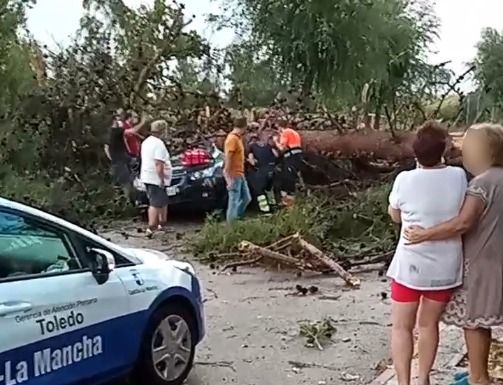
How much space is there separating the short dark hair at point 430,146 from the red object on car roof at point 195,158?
10.3m

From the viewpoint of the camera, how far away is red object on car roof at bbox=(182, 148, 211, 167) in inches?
614

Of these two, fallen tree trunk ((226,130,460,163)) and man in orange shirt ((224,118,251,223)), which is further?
fallen tree trunk ((226,130,460,163))

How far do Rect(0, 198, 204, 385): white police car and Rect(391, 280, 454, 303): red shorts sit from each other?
1661mm

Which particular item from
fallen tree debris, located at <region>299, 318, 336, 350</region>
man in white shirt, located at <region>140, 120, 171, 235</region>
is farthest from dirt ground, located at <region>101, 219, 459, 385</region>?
man in white shirt, located at <region>140, 120, 171, 235</region>

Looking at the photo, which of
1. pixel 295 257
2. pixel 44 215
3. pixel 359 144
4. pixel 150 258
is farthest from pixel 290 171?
pixel 44 215

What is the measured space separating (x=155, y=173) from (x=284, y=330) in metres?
6.17

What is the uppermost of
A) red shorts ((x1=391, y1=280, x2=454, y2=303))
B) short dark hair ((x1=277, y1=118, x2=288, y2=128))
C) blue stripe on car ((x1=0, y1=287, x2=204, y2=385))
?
short dark hair ((x1=277, y1=118, x2=288, y2=128))

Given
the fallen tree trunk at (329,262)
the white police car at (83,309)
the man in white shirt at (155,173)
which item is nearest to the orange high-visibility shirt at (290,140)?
the man in white shirt at (155,173)

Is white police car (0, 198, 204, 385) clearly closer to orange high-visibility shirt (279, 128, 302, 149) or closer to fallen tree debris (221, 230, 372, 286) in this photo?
fallen tree debris (221, 230, 372, 286)

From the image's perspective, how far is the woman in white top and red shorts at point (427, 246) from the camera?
5.42 meters

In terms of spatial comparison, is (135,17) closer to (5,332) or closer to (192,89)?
(192,89)

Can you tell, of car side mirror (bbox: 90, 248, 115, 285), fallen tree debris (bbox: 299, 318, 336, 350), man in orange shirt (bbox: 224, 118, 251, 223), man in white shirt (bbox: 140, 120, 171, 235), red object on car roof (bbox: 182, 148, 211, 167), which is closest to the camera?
car side mirror (bbox: 90, 248, 115, 285)

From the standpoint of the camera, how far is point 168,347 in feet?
20.6

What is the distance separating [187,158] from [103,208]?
1.86 meters
